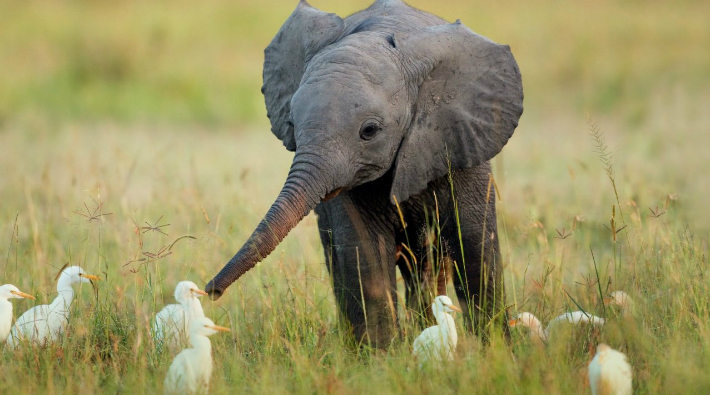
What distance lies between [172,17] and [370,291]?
16.6 metres

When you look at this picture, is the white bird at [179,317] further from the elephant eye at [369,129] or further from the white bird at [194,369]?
the elephant eye at [369,129]

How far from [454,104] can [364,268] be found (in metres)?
→ 1.05

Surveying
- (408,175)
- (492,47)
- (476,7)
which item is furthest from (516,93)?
(476,7)

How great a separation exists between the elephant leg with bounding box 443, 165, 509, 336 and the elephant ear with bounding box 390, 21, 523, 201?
0.20 metres

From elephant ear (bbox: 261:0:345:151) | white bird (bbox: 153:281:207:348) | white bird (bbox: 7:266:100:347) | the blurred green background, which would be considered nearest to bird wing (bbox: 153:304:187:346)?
white bird (bbox: 153:281:207:348)

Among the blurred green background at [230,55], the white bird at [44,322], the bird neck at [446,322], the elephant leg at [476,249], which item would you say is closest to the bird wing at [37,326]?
the white bird at [44,322]

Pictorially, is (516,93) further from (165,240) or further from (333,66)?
(165,240)

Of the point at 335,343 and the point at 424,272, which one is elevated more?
the point at 424,272

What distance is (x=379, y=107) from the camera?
17.4 ft

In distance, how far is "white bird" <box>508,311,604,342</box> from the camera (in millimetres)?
5561

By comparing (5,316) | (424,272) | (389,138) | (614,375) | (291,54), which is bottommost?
(614,375)

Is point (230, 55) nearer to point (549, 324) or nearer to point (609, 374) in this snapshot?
point (549, 324)

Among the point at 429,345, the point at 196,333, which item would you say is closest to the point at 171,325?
the point at 196,333

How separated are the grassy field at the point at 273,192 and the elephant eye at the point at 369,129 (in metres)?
1.12
